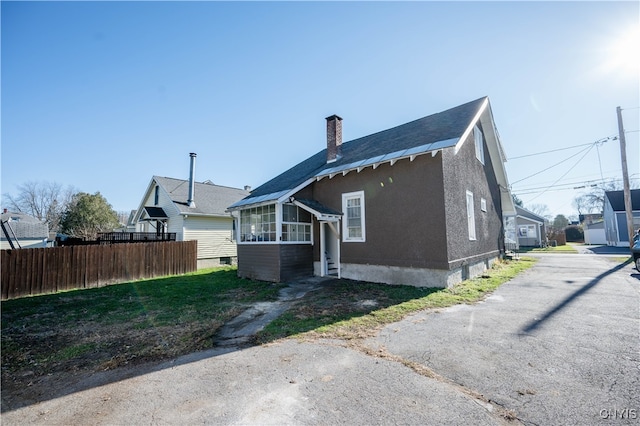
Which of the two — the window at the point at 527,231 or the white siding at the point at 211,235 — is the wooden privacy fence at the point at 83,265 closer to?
the white siding at the point at 211,235

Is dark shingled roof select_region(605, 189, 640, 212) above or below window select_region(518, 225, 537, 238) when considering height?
above

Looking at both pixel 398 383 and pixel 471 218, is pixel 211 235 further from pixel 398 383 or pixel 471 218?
pixel 398 383

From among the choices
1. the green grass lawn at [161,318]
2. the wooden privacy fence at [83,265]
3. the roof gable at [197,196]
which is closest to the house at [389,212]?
the green grass lawn at [161,318]

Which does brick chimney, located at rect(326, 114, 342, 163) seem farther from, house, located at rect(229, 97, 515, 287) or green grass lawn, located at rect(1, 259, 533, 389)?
green grass lawn, located at rect(1, 259, 533, 389)

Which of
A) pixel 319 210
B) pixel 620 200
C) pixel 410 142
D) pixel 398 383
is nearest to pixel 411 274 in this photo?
pixel 319 210

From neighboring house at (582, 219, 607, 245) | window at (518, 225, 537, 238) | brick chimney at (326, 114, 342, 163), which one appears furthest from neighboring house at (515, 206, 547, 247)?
brick chimney at (326, 114, 342, 163)

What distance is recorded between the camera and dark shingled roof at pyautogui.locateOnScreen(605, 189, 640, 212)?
2772cm

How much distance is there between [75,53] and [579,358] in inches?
526

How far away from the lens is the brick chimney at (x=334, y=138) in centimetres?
1352

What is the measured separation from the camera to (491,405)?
2963 mm

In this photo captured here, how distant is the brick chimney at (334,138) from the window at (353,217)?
2.88 meters

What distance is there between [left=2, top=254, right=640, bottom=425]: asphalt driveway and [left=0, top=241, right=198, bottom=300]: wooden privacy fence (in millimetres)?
10032

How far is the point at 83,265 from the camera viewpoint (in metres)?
11.7

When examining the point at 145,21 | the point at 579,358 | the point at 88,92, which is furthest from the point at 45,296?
the point at 579,358
